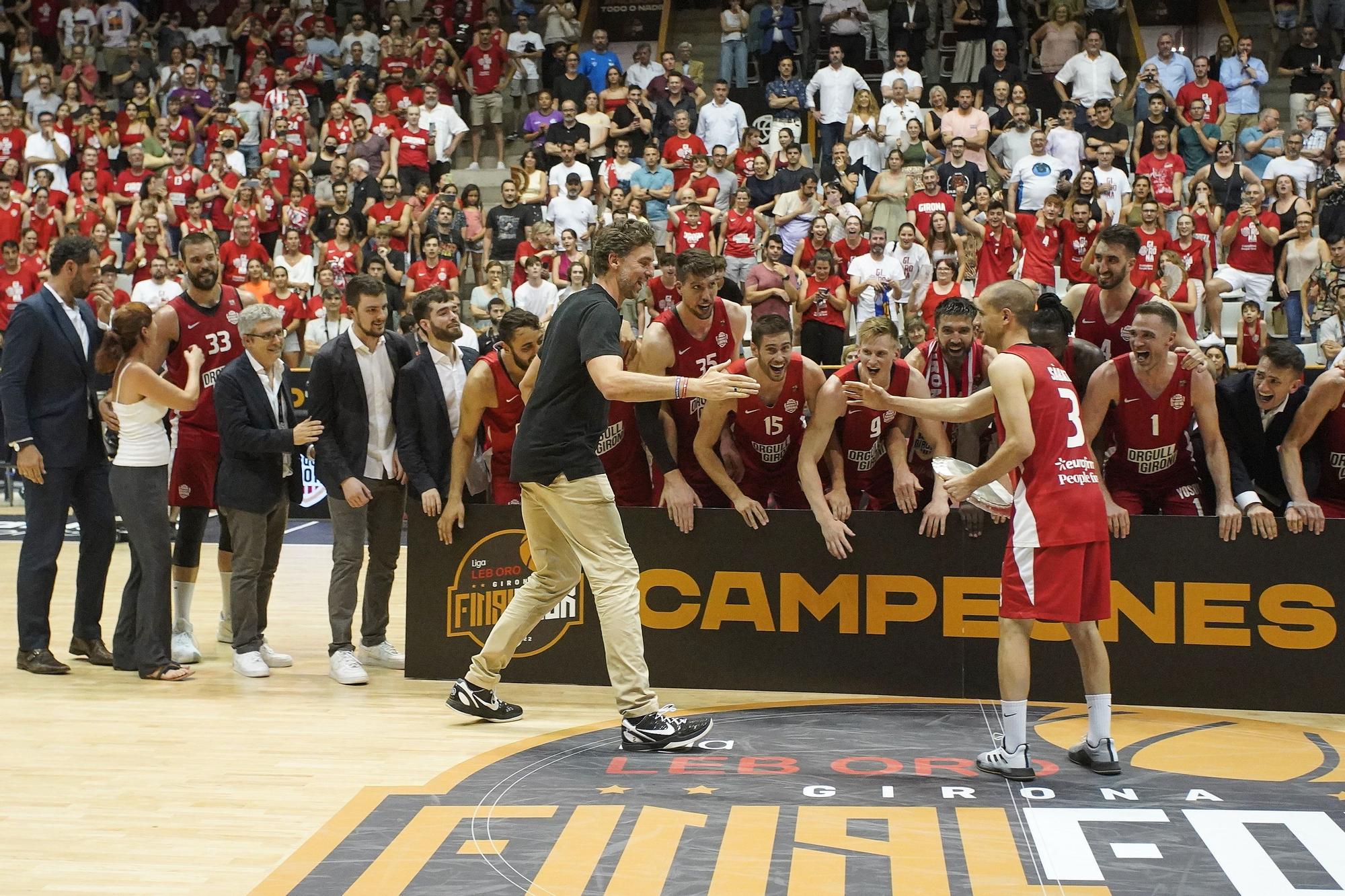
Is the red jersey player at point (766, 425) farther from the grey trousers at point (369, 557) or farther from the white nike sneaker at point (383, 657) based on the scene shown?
the white nike sneaker at point (383, 657)

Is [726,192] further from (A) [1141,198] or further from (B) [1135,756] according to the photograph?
(B) [1135,756]

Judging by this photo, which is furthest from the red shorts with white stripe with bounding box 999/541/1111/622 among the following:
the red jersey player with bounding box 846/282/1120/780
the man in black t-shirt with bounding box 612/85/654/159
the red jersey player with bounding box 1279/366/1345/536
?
the man in black t-shirt with bounding box 612/85/654/159

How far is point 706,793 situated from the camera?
4.63m

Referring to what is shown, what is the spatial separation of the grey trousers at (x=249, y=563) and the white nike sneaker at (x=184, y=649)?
35 centimetres

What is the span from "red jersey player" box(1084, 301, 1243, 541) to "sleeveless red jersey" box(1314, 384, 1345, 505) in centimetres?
47

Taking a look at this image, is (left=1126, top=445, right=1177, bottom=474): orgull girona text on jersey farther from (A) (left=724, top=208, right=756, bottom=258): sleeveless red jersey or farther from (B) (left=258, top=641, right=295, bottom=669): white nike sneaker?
(A) (left=724, top=208, right=756, bottom=258): sleeveless red jersey

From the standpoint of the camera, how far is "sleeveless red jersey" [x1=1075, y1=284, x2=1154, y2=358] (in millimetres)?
6551

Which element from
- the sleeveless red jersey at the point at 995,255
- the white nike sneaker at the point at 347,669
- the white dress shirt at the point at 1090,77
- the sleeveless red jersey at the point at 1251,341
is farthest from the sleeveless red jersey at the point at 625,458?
the white dress shirt at the point at 1090,77

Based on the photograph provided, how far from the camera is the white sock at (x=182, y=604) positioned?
22.7 ft

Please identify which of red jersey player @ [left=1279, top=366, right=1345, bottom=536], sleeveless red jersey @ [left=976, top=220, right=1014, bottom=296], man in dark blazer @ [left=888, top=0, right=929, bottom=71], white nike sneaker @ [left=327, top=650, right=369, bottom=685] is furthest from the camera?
man in dark blazer @ [left=888, top=0, right=929, bottom=71]

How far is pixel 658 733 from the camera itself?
204 inches

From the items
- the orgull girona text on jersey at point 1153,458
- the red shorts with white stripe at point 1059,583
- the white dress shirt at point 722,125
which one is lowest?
the red shorts with white stripe at point 1059,583

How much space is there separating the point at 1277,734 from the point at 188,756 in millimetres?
4185

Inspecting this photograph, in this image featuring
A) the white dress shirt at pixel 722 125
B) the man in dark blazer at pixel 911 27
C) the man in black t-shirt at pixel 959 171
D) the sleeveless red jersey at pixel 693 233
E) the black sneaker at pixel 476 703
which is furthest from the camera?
the man in dark blazer at pixel 911 27
